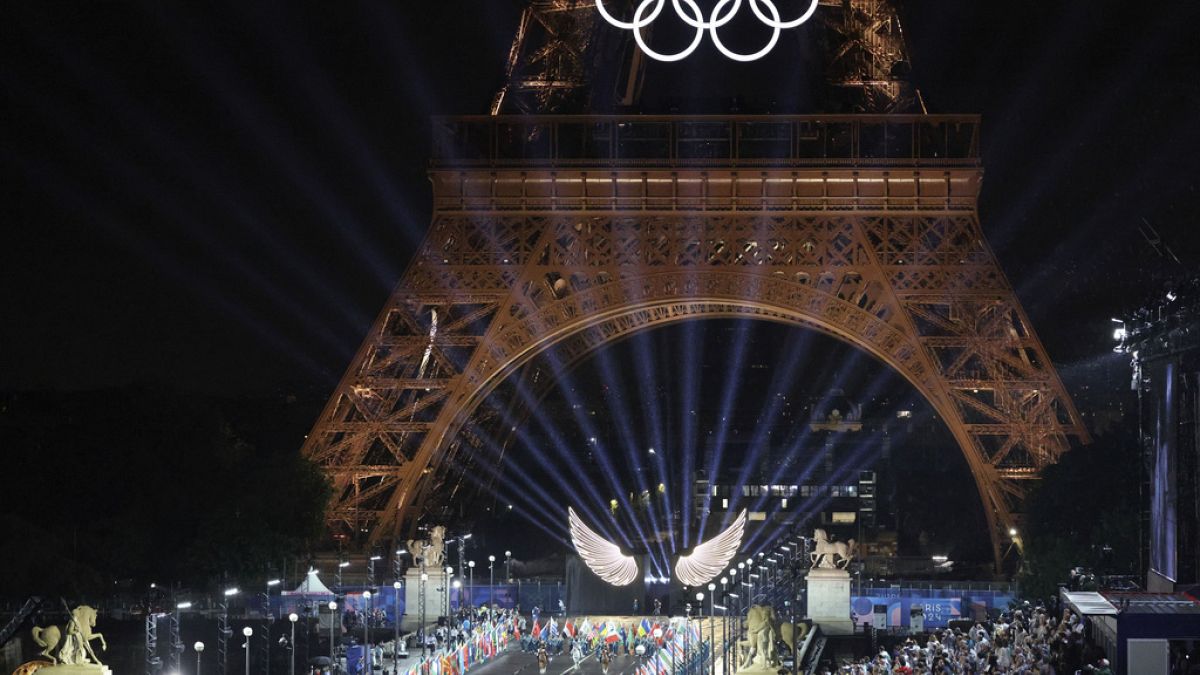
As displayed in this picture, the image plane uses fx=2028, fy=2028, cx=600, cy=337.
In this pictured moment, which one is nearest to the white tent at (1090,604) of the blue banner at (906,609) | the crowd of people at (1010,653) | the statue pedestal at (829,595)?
the crowd of people at (1010,653)

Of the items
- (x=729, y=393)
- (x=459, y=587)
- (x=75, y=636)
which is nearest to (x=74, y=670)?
(x=75, y=636)

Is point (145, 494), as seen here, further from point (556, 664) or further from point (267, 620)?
point (556, 664)

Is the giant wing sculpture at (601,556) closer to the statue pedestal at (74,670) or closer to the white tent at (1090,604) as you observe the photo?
the statue pedestal at (74,670)

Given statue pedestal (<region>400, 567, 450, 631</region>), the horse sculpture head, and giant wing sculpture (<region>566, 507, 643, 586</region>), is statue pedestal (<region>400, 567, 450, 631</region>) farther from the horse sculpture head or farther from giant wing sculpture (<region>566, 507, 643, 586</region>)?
the horse sculpture head

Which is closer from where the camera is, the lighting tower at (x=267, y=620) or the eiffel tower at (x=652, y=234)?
the lighting tower at (x=267, y=620)

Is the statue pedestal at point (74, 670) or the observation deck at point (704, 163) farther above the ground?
the observation deck at point (704, 163)

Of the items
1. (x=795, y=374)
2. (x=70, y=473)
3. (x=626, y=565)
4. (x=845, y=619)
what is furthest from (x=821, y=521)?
(x=70, y=473)

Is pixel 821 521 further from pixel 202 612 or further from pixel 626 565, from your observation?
pixel 202 612
